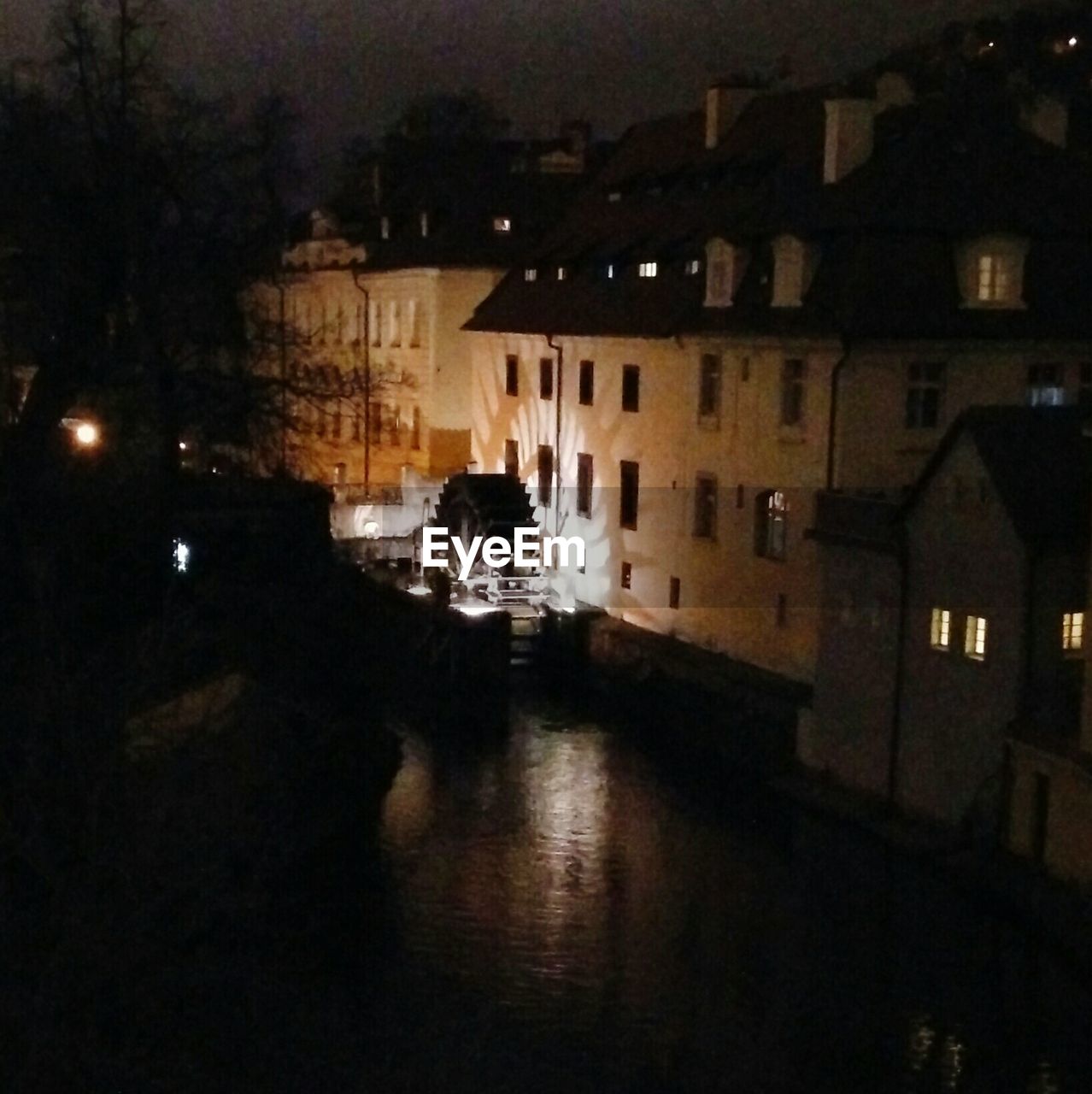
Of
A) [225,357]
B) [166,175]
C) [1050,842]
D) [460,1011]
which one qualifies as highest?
[166,175]

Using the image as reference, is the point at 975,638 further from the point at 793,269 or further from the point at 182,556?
the point at 182,556

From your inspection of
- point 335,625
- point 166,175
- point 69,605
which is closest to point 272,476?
point 335,625

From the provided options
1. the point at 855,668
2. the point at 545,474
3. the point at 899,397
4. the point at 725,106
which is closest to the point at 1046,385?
the point at 899,397

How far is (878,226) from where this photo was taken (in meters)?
20.2

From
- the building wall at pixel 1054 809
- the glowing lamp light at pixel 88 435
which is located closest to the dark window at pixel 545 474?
the glowing lamp light at pixel 88 435

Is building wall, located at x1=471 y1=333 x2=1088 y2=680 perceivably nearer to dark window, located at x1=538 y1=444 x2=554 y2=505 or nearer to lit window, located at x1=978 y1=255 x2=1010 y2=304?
lit window, located at x1=978 y1=255 x2=1010 y2=304

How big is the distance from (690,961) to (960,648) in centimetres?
386

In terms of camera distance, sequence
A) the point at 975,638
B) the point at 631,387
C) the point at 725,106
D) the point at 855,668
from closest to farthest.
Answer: the point at 975,638, the point at 855,668, the point at 631,387, the point at 725,106

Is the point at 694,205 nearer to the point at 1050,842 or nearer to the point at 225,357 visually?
the point at 225,357

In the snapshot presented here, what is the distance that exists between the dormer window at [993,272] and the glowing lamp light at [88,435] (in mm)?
9392

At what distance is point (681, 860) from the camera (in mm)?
16797

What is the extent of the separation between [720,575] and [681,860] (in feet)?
18.9

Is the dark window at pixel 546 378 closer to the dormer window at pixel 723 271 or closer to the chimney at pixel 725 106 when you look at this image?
the chimney at pixel 725 106

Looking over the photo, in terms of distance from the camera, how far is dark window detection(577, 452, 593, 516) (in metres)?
26.0
